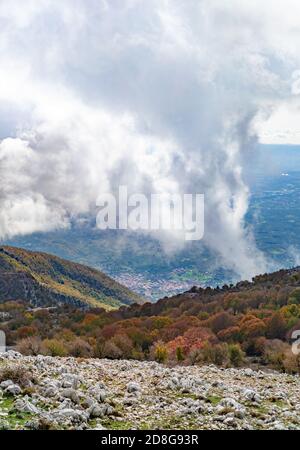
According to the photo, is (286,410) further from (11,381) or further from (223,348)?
(223,348)

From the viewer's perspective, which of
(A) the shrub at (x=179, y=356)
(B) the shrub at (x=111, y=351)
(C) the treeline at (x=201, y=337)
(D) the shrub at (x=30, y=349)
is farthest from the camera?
(B) the shrub at (x=111, y=351)

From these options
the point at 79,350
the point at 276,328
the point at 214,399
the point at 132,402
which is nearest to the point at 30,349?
the point at 79,350

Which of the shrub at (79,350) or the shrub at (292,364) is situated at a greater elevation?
the shrub at (292,364)

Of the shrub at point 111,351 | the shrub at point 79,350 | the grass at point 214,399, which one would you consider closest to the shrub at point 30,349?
the shrub at point 79,350

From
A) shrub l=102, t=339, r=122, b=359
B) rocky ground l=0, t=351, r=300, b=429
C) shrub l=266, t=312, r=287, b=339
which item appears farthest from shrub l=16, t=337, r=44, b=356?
shrub l=266, t=312, r=287, b=339

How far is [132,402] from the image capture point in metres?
Answer: 18.8

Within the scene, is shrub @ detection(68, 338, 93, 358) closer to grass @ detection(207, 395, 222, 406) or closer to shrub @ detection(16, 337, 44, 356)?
shrub @ detection(16, 337, 44, 356)

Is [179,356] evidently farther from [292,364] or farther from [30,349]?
[30,349]

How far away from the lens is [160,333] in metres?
64.9

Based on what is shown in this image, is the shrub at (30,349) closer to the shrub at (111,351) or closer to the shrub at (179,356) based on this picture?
the shrub at (111,351)

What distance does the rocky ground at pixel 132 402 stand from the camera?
15555mm

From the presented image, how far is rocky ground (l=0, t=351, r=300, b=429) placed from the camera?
15555 millimetres

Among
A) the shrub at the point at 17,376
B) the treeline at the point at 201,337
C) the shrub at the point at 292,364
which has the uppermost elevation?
the shrub at the point at 17,376

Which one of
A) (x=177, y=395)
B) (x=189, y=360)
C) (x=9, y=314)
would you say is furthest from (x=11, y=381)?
(x=9, y=314)
